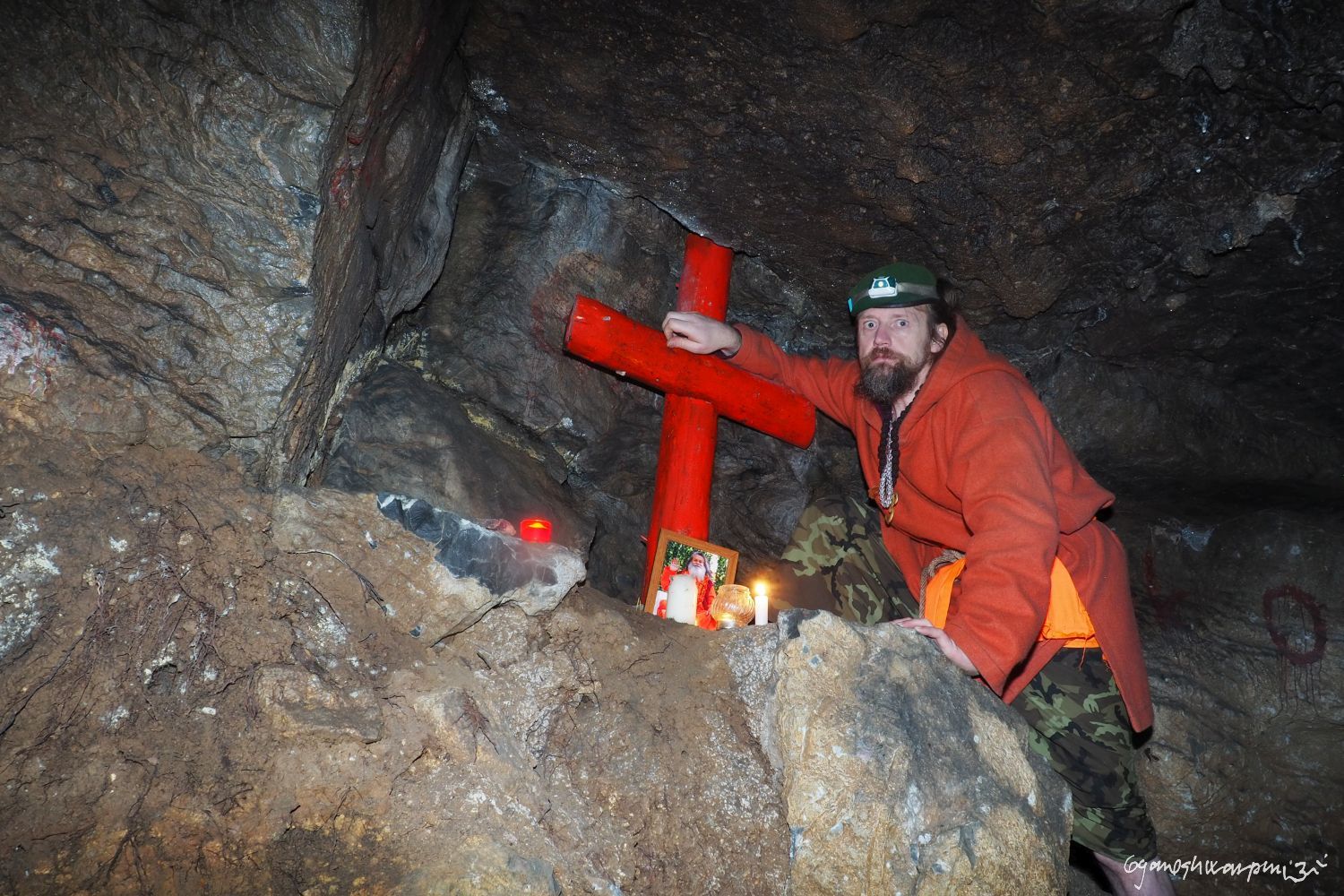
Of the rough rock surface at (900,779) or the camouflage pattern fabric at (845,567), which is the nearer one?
the rough rock surface at (900,779)

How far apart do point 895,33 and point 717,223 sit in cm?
140

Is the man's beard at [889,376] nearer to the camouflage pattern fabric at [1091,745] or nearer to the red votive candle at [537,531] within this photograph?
the camouflage pattern fabric at [1091,745]

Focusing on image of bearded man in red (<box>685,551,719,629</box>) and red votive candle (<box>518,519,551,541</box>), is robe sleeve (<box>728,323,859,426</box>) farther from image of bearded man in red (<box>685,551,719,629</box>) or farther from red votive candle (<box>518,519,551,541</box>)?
red votive candle (<box>518,519,551,541</box>)

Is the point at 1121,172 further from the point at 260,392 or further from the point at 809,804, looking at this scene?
the point at 260,392

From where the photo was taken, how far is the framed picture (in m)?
3.60

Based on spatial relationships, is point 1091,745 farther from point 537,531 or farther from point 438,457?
point 438,457

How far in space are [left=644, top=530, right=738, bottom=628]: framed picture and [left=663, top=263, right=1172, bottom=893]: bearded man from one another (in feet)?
1.35

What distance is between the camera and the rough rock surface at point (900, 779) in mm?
2168

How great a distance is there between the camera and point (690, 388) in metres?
3.98

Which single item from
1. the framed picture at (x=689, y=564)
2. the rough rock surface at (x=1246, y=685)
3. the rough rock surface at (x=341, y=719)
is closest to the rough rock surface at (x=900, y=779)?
the rough rock surface at (x=341, y=719)

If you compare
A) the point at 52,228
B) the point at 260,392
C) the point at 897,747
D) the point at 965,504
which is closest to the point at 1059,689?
→ the point at 965,504

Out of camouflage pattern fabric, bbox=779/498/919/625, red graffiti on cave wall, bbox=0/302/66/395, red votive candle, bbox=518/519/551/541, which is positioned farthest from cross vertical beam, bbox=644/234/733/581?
red graffiti on cave wall, bbox=0/302/66/395

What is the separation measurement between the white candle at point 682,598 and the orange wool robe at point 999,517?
0.93 metres

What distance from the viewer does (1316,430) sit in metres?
4.00
